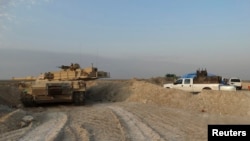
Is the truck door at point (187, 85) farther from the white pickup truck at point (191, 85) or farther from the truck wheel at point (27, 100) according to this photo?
the truck wheel at point (27, 100)

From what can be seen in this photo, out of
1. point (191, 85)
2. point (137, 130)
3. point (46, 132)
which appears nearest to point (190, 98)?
point (191, 85)

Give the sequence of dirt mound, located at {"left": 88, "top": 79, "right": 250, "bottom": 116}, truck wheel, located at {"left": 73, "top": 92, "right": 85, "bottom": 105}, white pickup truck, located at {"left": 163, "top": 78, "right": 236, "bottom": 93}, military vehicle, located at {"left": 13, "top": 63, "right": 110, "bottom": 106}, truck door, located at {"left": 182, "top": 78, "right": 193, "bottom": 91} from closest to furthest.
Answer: dirt mound, located at {"left": 88, "top": 79, "right": 250, "bottom": 116} < military vehicle, located at {"left": 13, "top": 63, "right": 110, "bottom": 106} < truck wheel, located at {"left": 73, "top": 92, "right": 85, "bottom": 105} < white pickup truck, located at {"left": 163, "top": 78, "right": 236, "bottom": 93} < truck door, located at {"left": 182, "top": 78, "right": 193, "bottom": 91}

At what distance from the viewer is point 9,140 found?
37.2 ft

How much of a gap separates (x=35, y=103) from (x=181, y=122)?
10834 mm

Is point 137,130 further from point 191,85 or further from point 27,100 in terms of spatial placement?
point 191,85

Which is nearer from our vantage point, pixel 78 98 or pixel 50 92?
pixel 50 92

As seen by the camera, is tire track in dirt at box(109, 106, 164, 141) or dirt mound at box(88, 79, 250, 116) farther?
dirt mound at box(88, 79, 250, 116)

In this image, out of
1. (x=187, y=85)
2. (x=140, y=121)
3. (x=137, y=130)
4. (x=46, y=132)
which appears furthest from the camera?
(x=187, y=85)

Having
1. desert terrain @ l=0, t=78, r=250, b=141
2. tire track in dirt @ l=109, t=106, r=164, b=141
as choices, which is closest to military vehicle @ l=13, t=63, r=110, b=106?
desert terrain @ l=0, t=78, r=250, b=141

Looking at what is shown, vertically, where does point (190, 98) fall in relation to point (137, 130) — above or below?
above

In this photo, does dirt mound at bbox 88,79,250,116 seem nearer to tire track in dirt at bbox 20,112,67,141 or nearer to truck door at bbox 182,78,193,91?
truck door at bbox 182,78,193,91

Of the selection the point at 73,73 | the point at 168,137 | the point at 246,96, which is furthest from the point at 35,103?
the point at 168,137

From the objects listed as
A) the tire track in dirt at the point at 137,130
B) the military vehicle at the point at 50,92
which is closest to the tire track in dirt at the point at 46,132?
the tire track in dirt at the point at 137,130

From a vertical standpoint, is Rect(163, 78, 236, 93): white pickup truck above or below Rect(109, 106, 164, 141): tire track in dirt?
above
